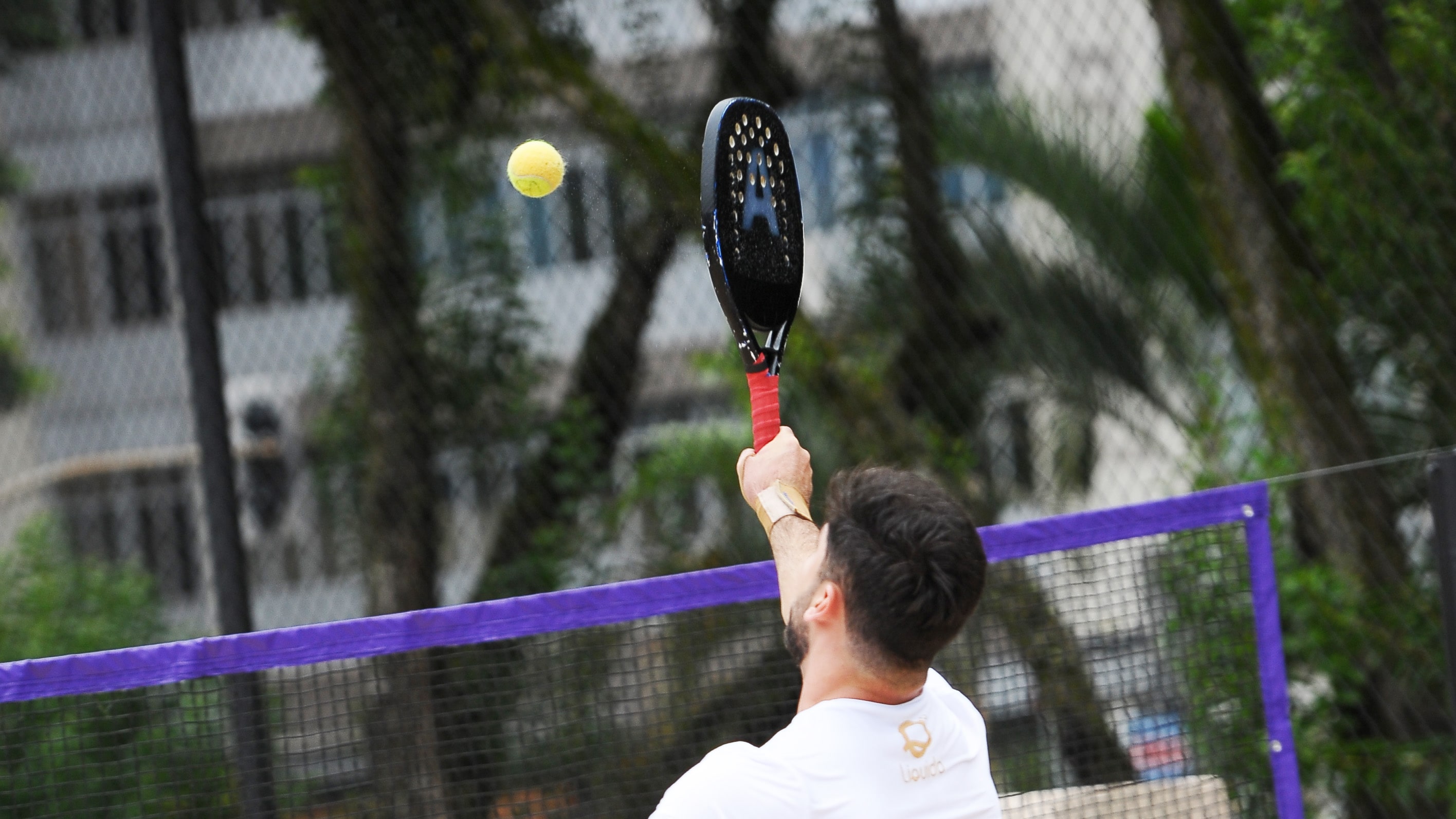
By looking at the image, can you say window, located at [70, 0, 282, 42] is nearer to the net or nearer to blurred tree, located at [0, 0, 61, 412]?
blurred tree, located at [0, 0, 61, 412]

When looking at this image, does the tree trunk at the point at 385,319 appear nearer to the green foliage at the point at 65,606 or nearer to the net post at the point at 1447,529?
the green foliage at the point at 65,606

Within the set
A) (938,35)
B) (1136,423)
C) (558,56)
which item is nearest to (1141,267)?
(1136,423)

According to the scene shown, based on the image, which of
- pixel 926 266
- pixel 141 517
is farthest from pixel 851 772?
pixel 141 517

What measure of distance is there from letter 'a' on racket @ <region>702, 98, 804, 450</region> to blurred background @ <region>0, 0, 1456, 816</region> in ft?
5.51

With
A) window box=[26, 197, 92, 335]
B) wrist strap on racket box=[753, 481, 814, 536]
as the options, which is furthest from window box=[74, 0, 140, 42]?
wrist strap on racket box=[753, 481, 814, 536]

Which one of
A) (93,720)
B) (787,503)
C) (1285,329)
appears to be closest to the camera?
(787,503)

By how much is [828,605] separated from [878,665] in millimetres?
105

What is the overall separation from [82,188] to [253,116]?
188 inches

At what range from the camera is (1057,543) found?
321cm

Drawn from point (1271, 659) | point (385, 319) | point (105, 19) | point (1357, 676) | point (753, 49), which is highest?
point (105, 19)

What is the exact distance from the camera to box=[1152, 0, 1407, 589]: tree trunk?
4758 mm

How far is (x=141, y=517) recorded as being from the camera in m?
10.9

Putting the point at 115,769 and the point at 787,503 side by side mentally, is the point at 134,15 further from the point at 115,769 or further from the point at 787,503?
the point at 787,503

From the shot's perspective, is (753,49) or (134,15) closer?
(753,49)
